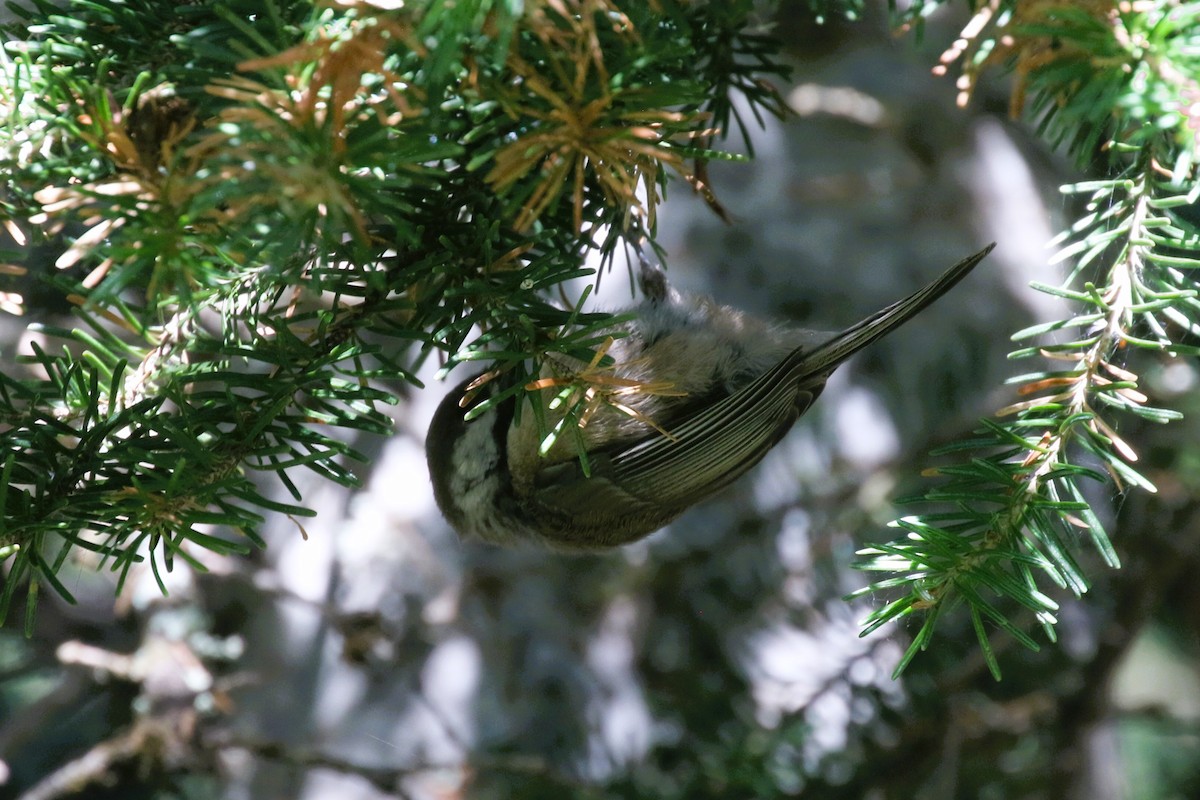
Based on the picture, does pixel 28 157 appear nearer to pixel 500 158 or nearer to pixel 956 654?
pixel 500 158

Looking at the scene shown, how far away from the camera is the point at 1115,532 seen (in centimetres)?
143

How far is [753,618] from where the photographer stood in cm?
168

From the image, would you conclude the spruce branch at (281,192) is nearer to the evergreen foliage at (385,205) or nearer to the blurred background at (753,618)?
the evergreen foliage at (385,205)

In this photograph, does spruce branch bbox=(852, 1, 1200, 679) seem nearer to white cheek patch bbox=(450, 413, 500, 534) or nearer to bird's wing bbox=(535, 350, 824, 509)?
bird's wing bbox=(535, 350, 824, 509)

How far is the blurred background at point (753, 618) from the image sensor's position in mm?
1460

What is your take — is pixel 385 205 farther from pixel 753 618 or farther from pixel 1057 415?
pixel 753 618

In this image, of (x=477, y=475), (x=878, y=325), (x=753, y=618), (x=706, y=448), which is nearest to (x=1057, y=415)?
(x=878, y=325)

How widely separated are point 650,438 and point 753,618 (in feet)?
2.06

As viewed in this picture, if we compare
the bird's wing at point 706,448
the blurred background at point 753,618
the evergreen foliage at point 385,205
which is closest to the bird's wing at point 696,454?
the bird's wing at point 706,448

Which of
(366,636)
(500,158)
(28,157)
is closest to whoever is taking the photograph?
(500,158)

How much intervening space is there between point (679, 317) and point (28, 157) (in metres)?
0.80

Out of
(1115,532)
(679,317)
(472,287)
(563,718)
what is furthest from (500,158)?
(563,718)

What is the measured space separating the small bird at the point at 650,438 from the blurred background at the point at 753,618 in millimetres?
350

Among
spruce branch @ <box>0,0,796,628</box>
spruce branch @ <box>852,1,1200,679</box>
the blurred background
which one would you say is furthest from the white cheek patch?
spruce branch @ <box>852,1,1200,679</box>
